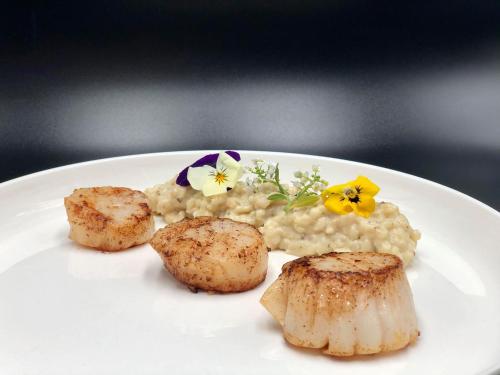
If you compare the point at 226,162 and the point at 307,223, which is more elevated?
the point at 226,162

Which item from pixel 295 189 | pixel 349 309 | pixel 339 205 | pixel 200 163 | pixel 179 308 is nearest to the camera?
pixel 349 309

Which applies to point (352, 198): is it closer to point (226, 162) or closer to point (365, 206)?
point (365, 206)

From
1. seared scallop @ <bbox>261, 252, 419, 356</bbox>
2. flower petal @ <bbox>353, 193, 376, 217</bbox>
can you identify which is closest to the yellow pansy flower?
flower petal @ <bbox>353, 193, 376, 217</bbox>

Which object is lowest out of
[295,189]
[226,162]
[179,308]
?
[179,308]

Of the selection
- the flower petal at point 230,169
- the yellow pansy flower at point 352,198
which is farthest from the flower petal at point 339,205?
the flower petal at point 230,169

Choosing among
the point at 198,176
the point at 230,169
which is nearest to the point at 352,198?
the point at 230,169

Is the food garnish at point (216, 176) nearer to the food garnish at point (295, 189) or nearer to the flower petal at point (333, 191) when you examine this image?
the food garnish at point (295, 189)

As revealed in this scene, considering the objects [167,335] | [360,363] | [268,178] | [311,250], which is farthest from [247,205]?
[360,363]

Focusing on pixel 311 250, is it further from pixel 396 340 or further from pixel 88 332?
pixel 88 332
